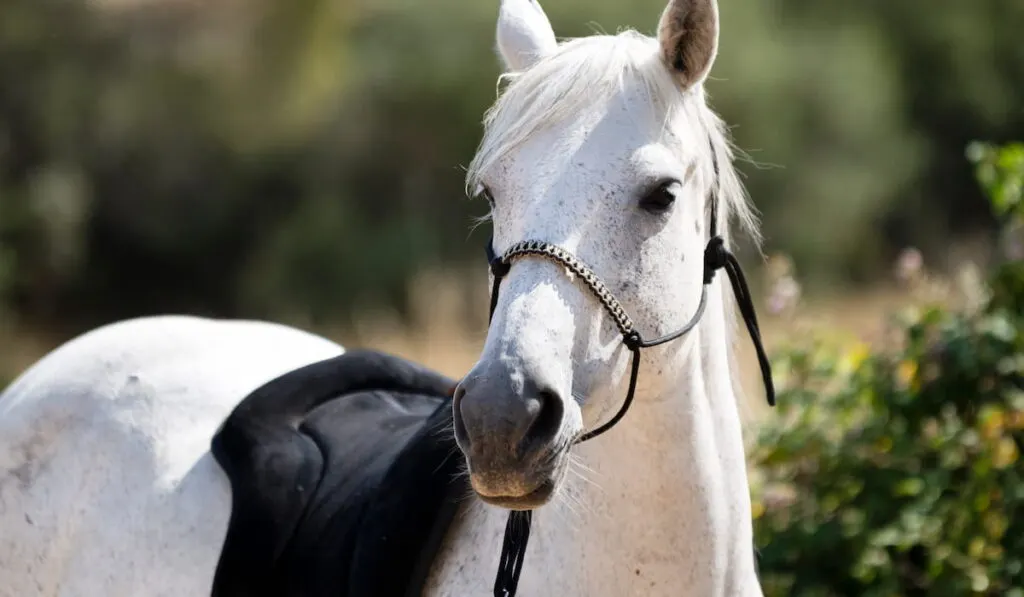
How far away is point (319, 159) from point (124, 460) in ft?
38.2

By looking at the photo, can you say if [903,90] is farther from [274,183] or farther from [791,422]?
[791,422]

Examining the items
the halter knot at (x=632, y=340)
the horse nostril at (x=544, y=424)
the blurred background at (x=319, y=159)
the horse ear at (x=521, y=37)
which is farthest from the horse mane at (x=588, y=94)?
the blurred background at (x=319, y=159)

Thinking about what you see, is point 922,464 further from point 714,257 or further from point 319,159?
point 319,159

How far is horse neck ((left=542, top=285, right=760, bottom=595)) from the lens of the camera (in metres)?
2.27

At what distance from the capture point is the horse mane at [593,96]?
7.16 ft

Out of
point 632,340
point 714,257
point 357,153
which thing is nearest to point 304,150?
point 357,153

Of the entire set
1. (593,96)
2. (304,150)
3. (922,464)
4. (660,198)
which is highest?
(593,96)

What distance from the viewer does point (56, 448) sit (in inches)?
123

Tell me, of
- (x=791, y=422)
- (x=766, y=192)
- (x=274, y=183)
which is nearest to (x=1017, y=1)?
(x=766, y=192)

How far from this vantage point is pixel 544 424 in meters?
1.93

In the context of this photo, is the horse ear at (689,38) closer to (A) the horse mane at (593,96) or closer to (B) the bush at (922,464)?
(A) the horse mane at (593,96)

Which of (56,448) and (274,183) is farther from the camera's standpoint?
(274,183)

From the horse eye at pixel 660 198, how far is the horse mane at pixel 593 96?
124mm

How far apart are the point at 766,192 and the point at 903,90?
3.20 meters
